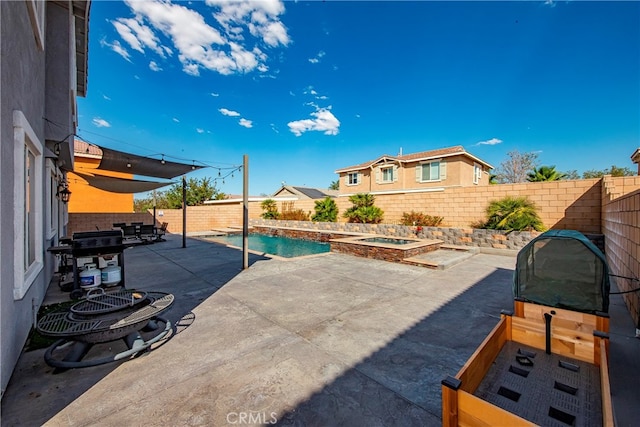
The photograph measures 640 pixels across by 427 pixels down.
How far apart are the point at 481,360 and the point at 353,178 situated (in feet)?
77.9

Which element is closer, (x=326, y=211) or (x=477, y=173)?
(x=326, y=211)

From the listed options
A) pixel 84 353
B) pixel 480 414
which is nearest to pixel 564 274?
pixel 480 414

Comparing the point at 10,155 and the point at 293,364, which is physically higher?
the point at 10,155

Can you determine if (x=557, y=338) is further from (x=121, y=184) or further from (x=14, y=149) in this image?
(x=121, y=184)

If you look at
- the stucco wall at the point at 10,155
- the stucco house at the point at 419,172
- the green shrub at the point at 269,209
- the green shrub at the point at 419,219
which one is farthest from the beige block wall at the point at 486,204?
the stucco wall at the point at 10,155

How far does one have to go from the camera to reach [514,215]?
1055 centimetres

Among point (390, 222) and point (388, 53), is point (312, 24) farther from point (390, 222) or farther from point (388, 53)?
point (390, 222)

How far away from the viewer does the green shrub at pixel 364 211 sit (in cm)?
1627

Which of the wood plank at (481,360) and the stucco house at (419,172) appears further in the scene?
the stucco house at (419,172)

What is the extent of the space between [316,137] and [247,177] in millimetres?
23862

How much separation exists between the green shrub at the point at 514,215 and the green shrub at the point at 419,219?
2.42 m

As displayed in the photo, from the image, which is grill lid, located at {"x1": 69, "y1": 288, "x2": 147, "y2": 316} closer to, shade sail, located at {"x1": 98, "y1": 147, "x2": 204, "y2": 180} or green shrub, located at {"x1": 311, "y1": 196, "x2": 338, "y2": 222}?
shade sail, located at {"x1": 98, "y1": 147, "x2": 204, "y2": 180}

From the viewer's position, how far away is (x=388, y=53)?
47.6 ft

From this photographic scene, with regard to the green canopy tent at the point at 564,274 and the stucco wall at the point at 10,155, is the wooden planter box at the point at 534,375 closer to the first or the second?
the green canopy tent at the point at 564,274
